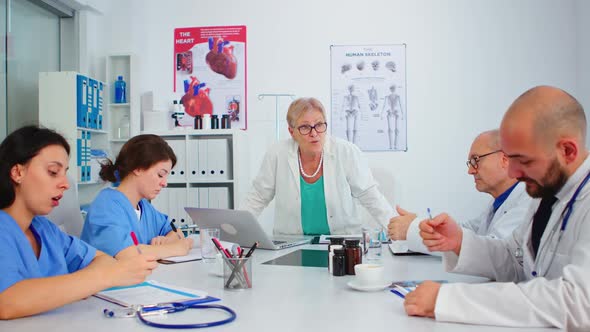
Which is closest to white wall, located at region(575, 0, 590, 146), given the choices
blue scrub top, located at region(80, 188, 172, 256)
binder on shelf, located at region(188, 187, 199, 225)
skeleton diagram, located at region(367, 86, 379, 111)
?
skeleton diagram, located at region(367, 86, 379, 111)

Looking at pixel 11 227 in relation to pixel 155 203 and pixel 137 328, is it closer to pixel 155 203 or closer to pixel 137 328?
pixel 137 328

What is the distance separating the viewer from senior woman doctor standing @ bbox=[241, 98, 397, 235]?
2920mm

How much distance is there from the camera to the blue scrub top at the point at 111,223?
1945 millimetres

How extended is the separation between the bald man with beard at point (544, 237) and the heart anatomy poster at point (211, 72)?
3.27 meters

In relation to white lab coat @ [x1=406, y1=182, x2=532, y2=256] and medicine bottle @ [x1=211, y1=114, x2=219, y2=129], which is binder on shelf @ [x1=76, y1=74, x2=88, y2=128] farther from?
white lab coat @ [x1=406, y1=182, x2=532, y2=256]

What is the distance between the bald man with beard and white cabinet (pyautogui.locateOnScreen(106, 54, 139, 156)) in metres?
3.48

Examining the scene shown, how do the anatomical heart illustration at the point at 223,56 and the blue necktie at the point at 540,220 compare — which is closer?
the blue necktie at the point at 540,220

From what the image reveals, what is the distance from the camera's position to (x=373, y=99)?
434 cm

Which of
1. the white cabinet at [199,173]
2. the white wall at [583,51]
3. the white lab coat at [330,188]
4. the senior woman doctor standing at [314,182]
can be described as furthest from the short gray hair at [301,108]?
→ the white wall at [583,51]

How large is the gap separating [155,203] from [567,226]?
3351 millimetres

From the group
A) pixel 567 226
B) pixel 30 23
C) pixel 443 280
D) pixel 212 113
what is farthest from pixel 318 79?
pixel 567 226

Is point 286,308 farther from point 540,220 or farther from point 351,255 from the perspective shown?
point 540,220

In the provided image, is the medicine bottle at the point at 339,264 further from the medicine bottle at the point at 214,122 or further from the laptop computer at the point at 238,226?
the medicine bottle at the point at 214,122

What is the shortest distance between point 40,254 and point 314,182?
1767mm
